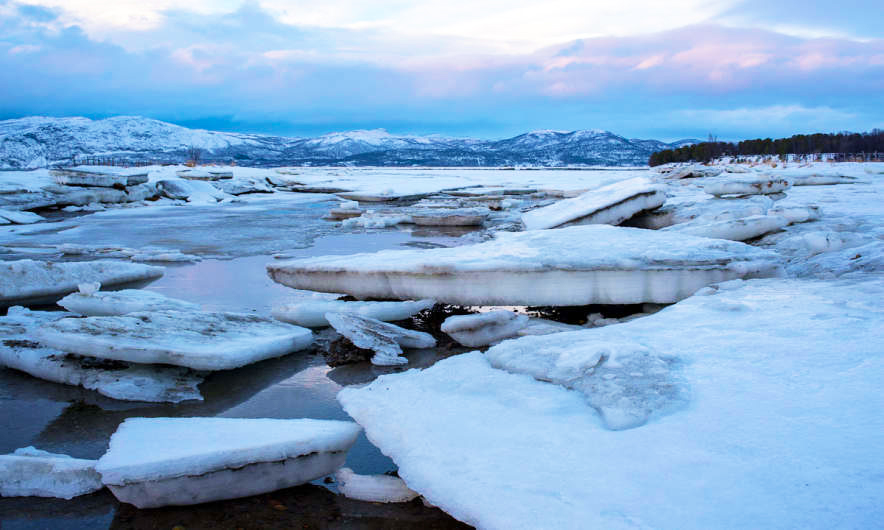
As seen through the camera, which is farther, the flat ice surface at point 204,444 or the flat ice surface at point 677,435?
the flat ice surface at point 204,444

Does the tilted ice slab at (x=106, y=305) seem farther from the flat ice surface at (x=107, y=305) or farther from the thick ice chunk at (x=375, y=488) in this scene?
the thick ice chunk at (x=375, y=488)

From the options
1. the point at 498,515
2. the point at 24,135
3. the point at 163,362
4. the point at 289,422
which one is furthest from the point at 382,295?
the point at 24,135

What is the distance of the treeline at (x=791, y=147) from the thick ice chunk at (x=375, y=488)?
40544 mm

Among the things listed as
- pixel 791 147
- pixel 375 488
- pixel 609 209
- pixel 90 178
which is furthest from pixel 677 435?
pixel 791 147

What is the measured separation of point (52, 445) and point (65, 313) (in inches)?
87.3

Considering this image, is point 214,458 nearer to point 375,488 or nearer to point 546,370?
point 375,488

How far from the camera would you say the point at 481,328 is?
378 cm

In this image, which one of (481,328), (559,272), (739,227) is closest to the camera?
(481,328)

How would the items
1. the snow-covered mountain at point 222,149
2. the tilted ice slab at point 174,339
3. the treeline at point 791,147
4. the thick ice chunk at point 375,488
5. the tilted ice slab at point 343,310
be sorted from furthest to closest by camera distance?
the snow-covered mountain at point 222,149
the treeline at point 791,147
the tilted ice slab at point 343,310
the tilted ice slab at point 174,339
the thick ice chunk at point 375,488

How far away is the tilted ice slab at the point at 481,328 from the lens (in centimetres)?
370

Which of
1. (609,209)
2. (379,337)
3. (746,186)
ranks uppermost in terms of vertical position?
(746,186)

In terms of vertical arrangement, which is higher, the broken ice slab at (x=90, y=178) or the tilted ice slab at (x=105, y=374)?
the broken ice slab at (x=90, y=178)

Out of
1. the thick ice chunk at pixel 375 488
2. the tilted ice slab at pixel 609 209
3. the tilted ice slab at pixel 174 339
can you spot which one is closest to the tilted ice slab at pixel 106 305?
the tilted ice slab at pixel 174 339

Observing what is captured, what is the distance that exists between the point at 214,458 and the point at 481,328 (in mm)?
2115
